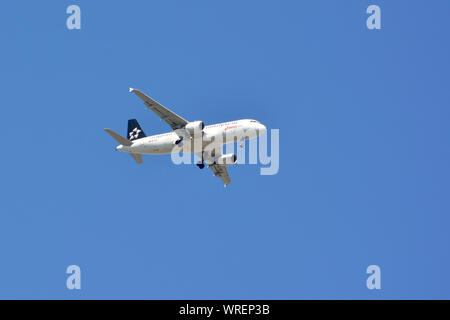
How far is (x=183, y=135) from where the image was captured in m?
80.4

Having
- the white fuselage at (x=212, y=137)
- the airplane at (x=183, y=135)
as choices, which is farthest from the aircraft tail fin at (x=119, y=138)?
the white fuselage at (x=212, y=137)

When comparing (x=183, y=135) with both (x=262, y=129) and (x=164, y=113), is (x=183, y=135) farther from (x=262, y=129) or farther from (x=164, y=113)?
(x=262, y=129)

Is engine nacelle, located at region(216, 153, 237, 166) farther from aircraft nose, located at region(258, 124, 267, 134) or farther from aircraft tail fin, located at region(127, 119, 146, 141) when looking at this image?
aircraft tail fin, located at region(127, 119, 146, 141)

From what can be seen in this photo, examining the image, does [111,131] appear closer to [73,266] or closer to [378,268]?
[73,266]

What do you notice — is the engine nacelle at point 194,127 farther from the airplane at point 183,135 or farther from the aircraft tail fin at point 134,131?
the aircraft tail fin at point 134,131

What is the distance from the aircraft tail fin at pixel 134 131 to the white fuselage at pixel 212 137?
165 centimetres

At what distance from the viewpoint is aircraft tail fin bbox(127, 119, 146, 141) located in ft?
279

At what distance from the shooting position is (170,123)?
80.8 m

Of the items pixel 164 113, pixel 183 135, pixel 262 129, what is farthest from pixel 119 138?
pixel 262 129

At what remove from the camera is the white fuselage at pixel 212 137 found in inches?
3083

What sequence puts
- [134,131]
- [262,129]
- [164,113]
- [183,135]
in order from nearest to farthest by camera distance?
[262,129] → [164,113] → [183,135] → [134,131]

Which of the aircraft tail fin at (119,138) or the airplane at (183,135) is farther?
the aircraft tail fin at (119,138)

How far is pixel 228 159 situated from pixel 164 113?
37.4 ft
